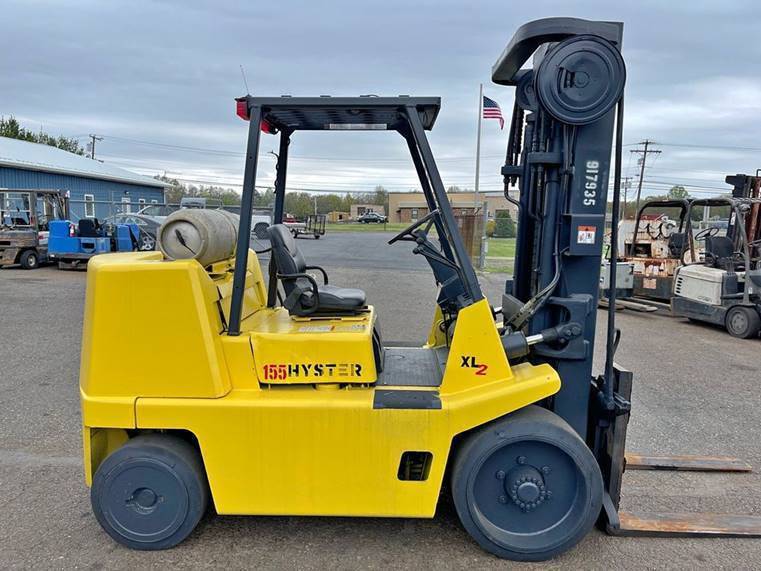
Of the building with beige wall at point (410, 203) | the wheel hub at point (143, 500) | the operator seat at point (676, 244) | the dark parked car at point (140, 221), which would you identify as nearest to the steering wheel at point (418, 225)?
the wheel hub at point (143, 500)

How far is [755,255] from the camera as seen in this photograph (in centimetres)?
1012

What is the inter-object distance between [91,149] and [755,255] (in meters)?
63.4

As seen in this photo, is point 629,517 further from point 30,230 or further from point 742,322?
point 30,230

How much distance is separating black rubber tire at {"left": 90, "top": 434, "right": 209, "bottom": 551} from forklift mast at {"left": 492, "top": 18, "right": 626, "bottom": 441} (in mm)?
2197

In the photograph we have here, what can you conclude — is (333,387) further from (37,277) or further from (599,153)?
(37,277)

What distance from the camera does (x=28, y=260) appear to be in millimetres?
16906

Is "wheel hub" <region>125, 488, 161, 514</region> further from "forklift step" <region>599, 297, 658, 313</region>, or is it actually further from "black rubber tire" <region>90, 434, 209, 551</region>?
"forklift step" <region>599, 297, 658, 313</region>

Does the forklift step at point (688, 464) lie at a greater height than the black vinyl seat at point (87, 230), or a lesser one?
lesser

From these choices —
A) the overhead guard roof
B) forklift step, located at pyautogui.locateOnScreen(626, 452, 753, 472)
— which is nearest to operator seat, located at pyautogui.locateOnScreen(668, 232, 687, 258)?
forklift step, located at pyautogui.locateOnScreen(626, 452, 753, 472)

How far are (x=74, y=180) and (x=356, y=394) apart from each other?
32220 millimetres

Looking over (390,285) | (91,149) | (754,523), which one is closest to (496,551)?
(754,523)

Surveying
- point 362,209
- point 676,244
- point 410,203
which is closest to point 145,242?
point 676,244

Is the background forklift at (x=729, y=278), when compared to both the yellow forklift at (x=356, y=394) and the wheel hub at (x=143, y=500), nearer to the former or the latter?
the yellow forklift at (x=356, y=394)

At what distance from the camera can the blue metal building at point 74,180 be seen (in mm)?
25625
